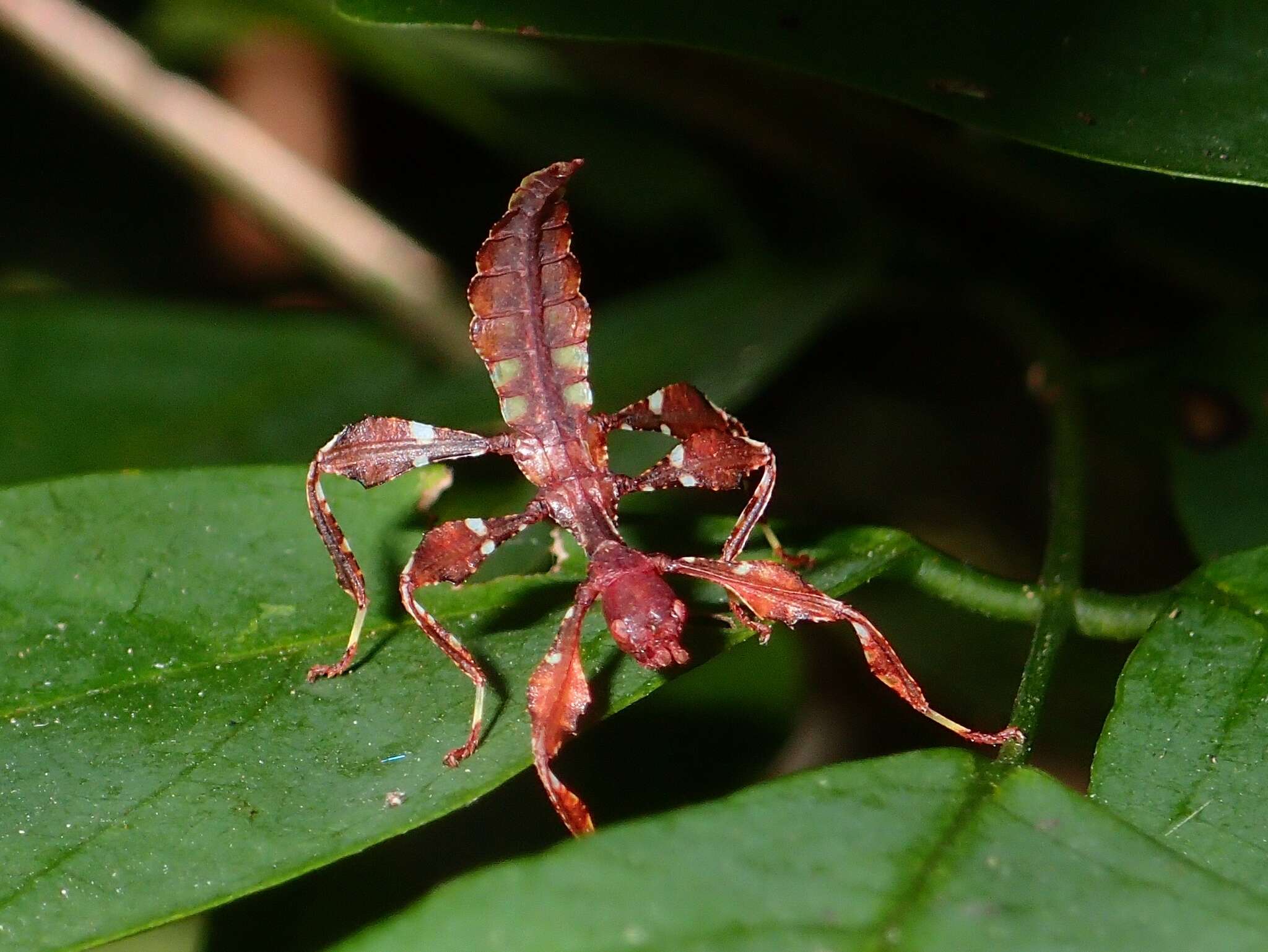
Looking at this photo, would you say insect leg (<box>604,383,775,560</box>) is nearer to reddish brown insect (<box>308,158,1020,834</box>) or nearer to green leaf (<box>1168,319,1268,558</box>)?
reddish brown insect (<box>308,158,1020,834</box>)

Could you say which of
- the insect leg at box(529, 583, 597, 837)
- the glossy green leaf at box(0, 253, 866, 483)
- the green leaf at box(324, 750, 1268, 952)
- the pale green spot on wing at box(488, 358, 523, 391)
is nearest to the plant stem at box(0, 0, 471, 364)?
the glossy green leaf at box(0, 253, 866, 483)

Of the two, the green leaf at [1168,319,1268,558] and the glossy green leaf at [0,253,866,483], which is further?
the glossy green leaf at [0,253,866,483]

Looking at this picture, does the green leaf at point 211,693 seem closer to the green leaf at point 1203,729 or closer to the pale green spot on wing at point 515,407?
the pale green spot on wing at point 515,407

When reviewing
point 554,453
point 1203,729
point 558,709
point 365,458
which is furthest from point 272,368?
point 1203,729

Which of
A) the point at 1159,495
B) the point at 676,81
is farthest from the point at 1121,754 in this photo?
the point at 676,81

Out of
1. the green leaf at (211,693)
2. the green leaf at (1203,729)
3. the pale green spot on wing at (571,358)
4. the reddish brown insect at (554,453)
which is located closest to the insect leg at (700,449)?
the reddish brown insect at (554,453)

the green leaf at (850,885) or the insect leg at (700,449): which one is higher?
the insect leg at (700,449)

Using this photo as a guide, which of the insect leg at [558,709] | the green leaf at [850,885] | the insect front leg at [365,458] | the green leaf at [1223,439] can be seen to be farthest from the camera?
the green leaf at [1223,439]
